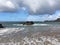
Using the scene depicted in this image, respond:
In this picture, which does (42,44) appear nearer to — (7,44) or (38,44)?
(38,44)

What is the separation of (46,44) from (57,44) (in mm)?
869

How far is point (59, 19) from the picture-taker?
14150 cm

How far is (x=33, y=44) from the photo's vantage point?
1507cm

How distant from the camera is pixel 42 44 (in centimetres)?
1479

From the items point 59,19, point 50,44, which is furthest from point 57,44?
point 59,19

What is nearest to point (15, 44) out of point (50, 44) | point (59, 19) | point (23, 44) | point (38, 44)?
point (23, 44)

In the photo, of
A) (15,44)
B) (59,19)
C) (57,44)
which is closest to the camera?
(57,44)

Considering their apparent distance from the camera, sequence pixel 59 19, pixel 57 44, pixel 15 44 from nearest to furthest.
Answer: pixel 57 44
pixel 15 44
pixel 59 19

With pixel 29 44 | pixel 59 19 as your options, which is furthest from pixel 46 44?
pixel 59 19

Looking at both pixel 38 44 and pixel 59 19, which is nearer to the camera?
pixel 38 44

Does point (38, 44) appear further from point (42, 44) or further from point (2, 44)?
point (2, 44)

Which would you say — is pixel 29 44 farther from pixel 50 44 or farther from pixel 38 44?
pixel 50 44

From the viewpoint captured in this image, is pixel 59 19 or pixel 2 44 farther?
pixel 59 19

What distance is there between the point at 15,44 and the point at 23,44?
2.43 feet
